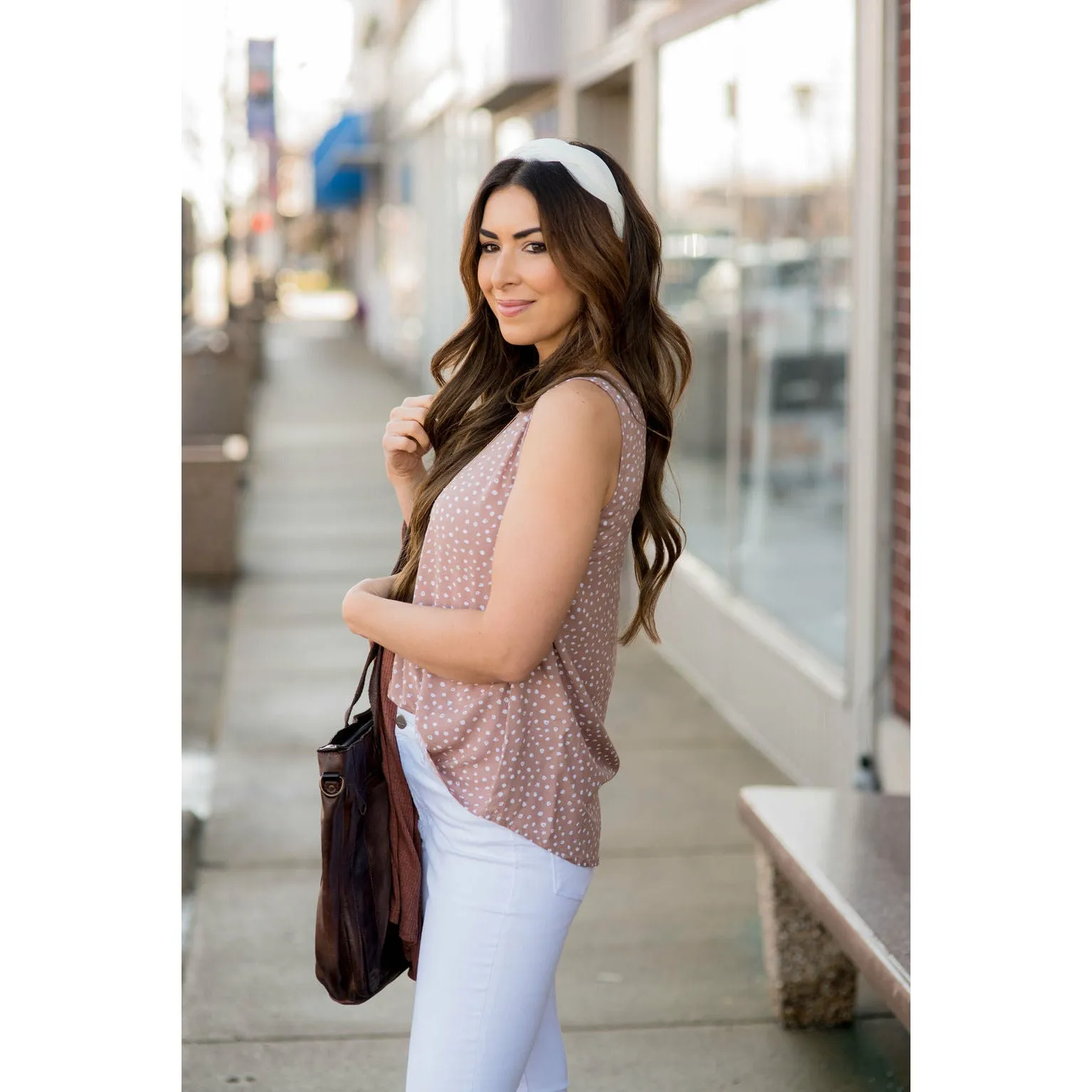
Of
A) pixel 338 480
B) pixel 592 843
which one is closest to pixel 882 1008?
pixel 592 843

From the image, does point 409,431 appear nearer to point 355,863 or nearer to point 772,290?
point 355,863

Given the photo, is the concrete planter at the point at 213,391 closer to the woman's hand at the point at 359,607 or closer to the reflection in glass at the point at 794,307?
the reflection in glass at the point at 794,307

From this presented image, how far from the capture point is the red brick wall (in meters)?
5.11

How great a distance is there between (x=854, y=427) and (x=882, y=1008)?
2075 mm

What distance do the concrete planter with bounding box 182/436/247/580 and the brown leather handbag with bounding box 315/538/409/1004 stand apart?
7911mm

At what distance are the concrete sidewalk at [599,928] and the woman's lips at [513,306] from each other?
2.20 meters

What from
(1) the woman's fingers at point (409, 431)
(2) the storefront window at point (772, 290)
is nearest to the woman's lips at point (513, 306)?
(1) the woman's fingers at point (409, 431)

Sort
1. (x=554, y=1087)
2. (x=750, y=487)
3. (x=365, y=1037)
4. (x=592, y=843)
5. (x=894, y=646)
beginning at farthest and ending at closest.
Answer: (x=750, y=487), (x=894, y=646), (x=365, y=1037), (x=554, y=1087), (x=592, y=843)

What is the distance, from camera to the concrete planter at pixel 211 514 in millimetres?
10125

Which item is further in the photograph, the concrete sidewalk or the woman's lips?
the concrete sidewalk

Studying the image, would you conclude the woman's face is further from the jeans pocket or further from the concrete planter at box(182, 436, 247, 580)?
the concrete planter at box(182, 436, 247, 580)

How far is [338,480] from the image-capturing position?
14.7 meters

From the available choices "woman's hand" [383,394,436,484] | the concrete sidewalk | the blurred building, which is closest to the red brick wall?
the blurred building
